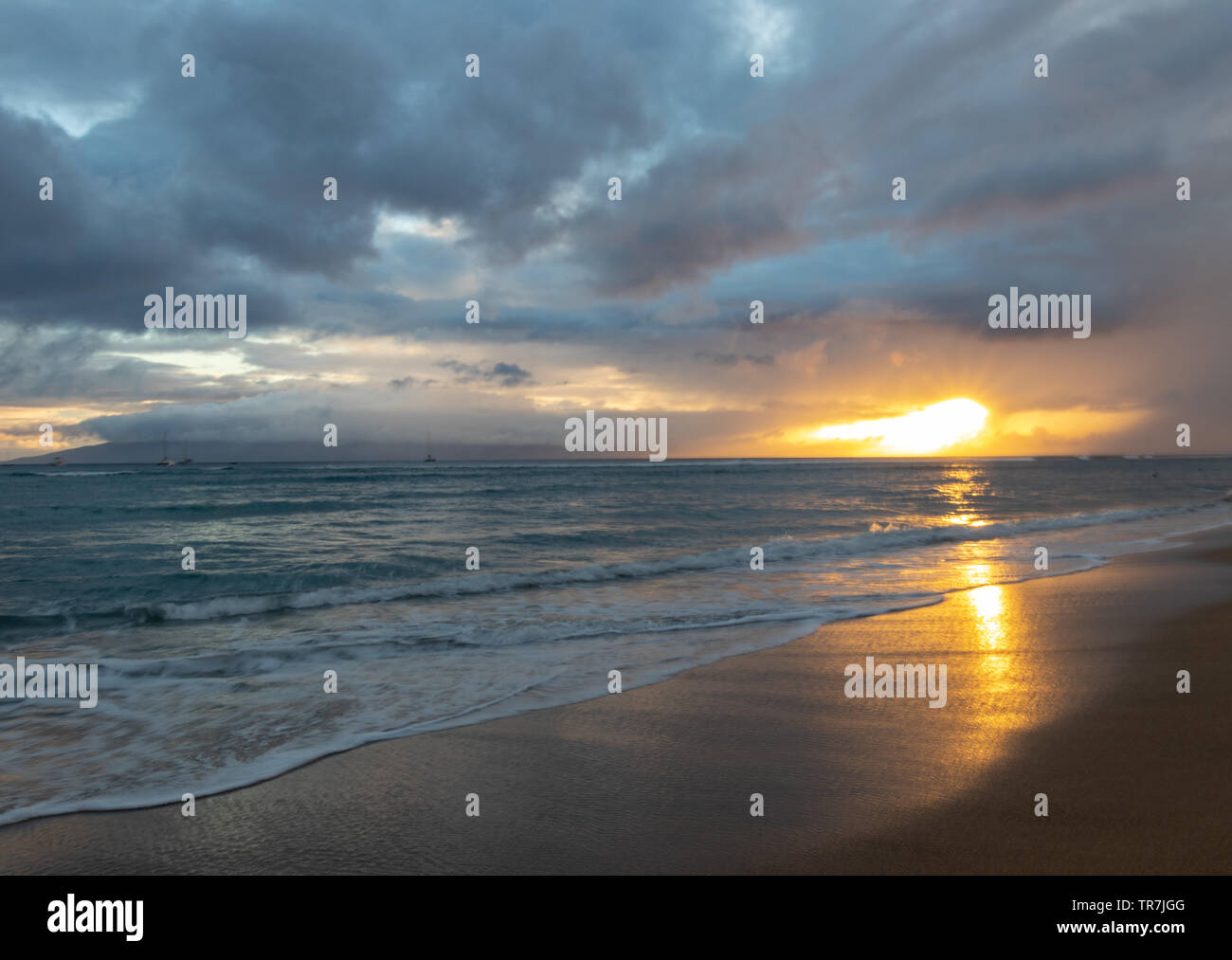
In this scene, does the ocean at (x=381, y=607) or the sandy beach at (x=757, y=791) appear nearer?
the sandy beach at (x=757, y=791)

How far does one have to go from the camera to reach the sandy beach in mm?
3656

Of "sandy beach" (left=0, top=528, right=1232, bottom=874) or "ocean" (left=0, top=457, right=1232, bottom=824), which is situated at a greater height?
"ocean" (left=0, top=457, right=1232, bottom=824)

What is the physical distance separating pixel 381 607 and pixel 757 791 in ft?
28.9

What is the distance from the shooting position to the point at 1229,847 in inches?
138

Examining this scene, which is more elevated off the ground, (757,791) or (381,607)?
(381,607)

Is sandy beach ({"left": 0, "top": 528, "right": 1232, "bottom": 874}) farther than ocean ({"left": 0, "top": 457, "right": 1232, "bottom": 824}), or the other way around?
ocean ({"left": 0, "top": 457, "right": 1232, "bottom": 824})

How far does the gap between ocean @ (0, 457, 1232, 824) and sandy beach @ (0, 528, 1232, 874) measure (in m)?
0.61

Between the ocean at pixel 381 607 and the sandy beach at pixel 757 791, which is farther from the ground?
the ocean at pixel 381 607

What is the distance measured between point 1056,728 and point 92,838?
6630mm

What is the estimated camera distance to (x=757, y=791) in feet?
14.4

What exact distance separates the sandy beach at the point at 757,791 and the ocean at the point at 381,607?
0.61 metres

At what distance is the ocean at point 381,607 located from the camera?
5820 millimetres
